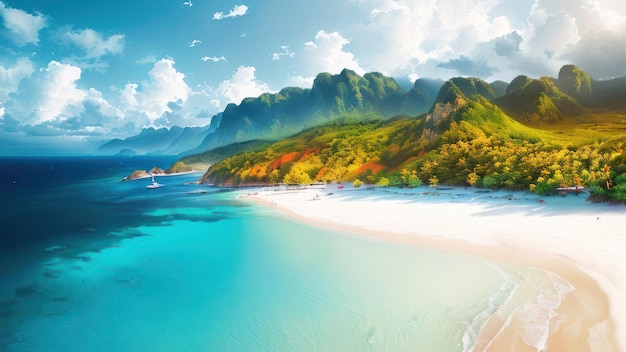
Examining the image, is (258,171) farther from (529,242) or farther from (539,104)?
(539,104)

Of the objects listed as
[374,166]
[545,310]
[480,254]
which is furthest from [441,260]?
[374,166]

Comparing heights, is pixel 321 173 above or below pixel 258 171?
below

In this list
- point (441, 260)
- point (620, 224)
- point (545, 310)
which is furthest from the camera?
point (620, 224)

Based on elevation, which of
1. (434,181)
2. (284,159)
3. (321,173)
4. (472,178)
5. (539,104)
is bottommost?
(434,181)

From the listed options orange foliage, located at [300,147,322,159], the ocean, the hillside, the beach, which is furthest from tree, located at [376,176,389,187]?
orange foliage, located at [300,147,322,159]

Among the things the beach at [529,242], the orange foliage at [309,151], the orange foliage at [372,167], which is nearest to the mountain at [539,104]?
the orange foliage at [372,167]

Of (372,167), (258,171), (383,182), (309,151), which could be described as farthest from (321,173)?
(383,182)

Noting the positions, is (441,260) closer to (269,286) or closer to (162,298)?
(269,286)

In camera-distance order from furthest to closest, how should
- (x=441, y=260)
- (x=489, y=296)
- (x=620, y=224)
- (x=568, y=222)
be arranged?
(x=568, y=222) → (x=620, y=224) → (x=441, y=260) → (x=489, y=296)
